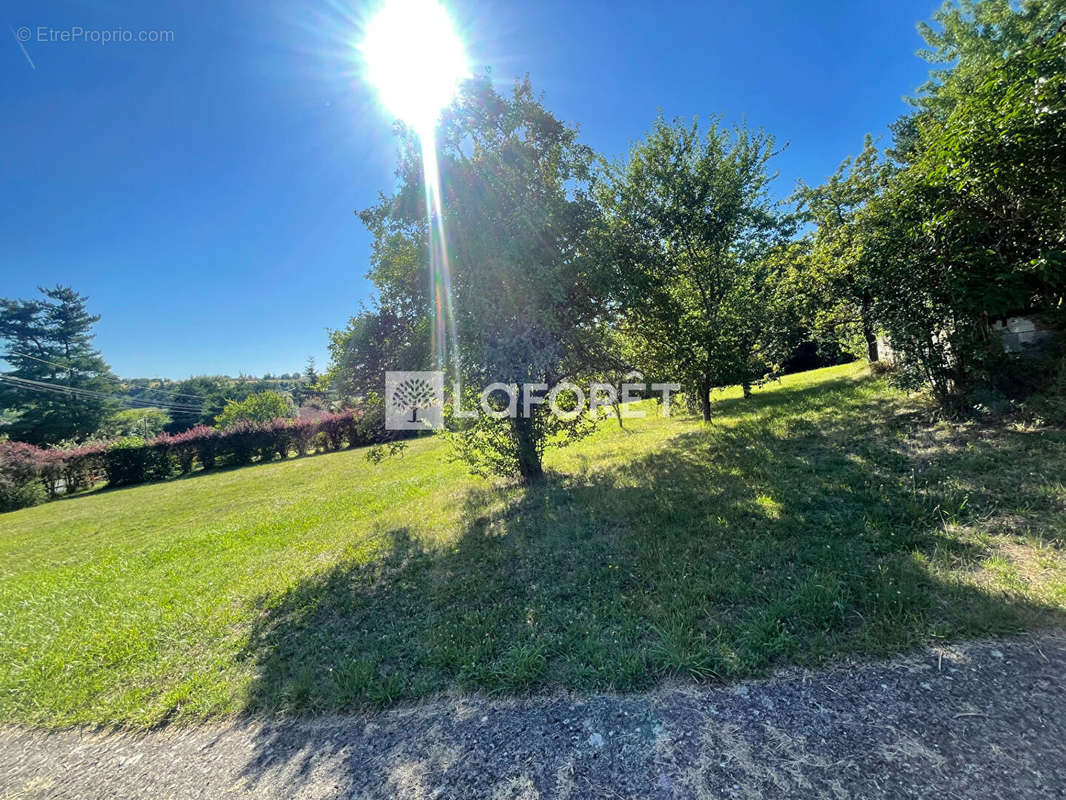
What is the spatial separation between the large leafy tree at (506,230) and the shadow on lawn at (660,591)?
253cm

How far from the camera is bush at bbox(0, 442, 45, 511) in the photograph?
14953 mm

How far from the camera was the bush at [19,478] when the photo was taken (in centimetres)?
1495

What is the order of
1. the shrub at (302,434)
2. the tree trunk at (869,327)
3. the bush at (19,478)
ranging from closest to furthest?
the tree trunk at (869,327) → the bush at (19,478) → the shrub at (302,434)

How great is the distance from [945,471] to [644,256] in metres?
4.96

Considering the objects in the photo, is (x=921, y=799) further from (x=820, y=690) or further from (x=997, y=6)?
(x=997, y=6)

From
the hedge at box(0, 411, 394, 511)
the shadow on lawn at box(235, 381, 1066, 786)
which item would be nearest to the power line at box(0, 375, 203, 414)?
the hedge at box(0, 411, 394, 511)

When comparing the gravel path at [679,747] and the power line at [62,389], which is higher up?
the power line at [62,389]

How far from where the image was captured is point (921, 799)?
58.7 inches

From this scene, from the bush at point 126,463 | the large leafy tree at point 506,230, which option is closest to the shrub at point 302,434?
the bush at point 126,463

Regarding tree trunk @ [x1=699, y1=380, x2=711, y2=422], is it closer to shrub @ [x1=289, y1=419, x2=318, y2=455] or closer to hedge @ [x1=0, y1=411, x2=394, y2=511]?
hedge @ [x1=0, y1=411, x2=394, y2=511]

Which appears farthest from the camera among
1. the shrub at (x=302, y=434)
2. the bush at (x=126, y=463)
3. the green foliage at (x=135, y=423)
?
the green foliage at (x=135, y=423)

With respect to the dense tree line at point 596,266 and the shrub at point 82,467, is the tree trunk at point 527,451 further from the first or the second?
the shrub at point 82,467

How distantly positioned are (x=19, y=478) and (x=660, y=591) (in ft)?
85.1

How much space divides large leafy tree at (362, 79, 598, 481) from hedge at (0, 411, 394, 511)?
10.8 metres
